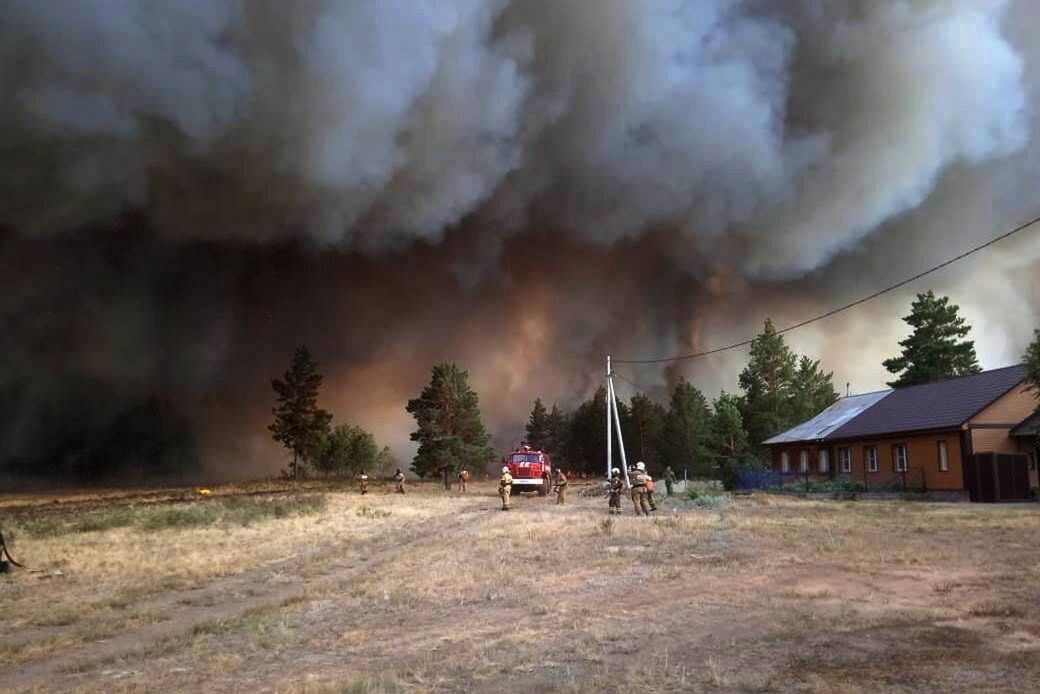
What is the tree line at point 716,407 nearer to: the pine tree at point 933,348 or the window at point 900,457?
the pine tree at point 933,348

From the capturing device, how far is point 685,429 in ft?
312

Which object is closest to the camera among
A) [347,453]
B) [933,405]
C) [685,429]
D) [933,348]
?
[933,405]

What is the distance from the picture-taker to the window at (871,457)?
1618 inches

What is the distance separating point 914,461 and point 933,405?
9.69 ft

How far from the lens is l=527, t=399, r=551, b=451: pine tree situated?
449ft

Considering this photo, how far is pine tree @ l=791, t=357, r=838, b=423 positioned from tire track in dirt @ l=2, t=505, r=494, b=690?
66693mm

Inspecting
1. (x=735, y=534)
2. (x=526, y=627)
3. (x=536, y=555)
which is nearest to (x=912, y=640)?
(x=526, y=627)

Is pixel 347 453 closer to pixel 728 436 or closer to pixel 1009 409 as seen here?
pixel 728 436

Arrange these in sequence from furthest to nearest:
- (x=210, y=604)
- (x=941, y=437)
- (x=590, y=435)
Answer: (x=590, y=435)
(x=941, y=437)
(x=210, y=604)

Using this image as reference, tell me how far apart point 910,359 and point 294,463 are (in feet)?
183

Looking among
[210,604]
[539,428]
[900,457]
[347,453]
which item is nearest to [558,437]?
[539,428]

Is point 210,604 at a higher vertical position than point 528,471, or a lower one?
lower

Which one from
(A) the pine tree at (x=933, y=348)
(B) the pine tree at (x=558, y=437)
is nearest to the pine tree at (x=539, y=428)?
(B) the pine tree at (x=558, y=437)

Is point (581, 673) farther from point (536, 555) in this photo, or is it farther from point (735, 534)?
point (735, 534)
